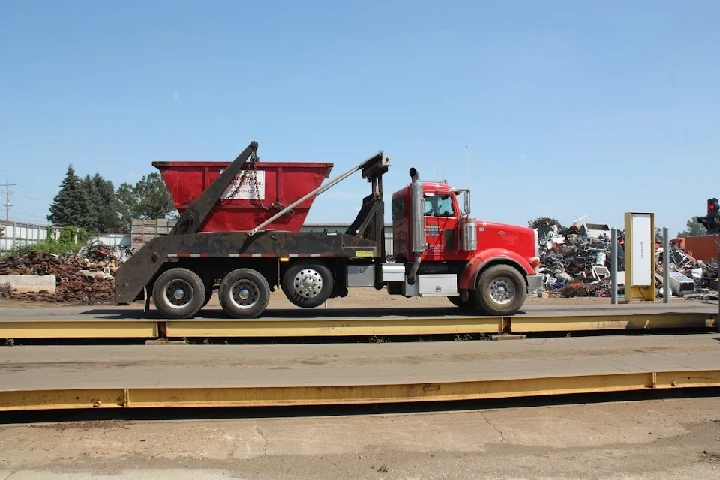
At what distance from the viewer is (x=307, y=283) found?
1293 centimetres

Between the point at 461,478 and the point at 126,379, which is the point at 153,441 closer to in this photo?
the point at 126,379

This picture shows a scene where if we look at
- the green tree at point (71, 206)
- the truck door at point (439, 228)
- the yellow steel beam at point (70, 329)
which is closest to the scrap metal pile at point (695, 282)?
the truck door at point (439, 228)

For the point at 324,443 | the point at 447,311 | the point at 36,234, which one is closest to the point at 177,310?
the point at 447,311

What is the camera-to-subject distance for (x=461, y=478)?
5188mm

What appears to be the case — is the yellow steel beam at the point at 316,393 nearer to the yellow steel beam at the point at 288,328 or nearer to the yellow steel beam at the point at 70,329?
the yellow steel beam at the point at 288,328

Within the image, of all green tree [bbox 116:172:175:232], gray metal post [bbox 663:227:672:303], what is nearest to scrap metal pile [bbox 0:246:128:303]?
gray metal post [bbox 663:227:672:303]

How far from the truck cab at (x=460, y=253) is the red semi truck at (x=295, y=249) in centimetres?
2

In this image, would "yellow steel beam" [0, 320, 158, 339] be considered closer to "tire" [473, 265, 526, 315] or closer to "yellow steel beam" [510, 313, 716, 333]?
"yellow steel beam" [510, 313, 716, 333]

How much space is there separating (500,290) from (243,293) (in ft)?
18.0

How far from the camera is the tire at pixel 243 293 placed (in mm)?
12711

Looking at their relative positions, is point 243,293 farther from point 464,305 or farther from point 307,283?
point 464,305

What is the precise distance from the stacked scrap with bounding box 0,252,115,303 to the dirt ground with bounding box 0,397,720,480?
1469 centimetres

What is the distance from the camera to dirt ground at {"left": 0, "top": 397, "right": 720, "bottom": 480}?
209 inches

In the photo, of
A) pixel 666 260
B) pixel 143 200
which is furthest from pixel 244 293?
pixel 143 200
